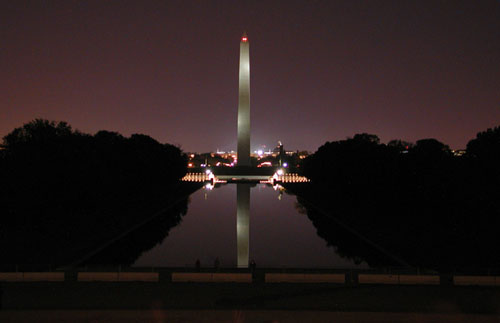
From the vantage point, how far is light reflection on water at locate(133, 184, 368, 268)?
1614 cm

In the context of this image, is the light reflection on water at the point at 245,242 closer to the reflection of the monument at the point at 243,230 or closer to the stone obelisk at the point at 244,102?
the reflection of the monument at the point at 243,230

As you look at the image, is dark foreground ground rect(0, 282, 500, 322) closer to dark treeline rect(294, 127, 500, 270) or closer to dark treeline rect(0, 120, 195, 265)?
dark treeline rect(294, 127, 500, 270)

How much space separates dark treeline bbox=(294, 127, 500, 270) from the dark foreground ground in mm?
4032

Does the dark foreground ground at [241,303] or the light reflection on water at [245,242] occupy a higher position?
the light reflection on water at [245,242]

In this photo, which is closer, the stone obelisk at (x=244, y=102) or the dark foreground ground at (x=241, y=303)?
the dark foreground ground at (x=241, y=303)

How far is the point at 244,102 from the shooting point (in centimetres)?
6069

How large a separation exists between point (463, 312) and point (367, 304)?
182 centimetres

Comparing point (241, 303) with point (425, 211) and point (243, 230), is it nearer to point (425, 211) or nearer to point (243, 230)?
point (243, 230)

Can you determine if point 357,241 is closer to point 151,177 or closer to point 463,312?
point 463,312

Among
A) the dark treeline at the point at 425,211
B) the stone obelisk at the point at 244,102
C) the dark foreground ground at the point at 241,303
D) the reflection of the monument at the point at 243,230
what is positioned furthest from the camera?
the stone obelisk at the point at 244,102

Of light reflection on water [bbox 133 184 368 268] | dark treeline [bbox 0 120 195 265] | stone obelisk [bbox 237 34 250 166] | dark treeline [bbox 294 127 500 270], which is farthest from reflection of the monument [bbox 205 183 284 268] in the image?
stone obelisk [bbox 237 34 250 166]

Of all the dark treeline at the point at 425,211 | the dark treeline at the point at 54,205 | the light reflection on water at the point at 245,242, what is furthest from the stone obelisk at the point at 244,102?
the dark treeline at the point at 54,205

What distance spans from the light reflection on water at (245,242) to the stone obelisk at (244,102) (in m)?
32.3

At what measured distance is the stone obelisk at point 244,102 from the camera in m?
58.9
